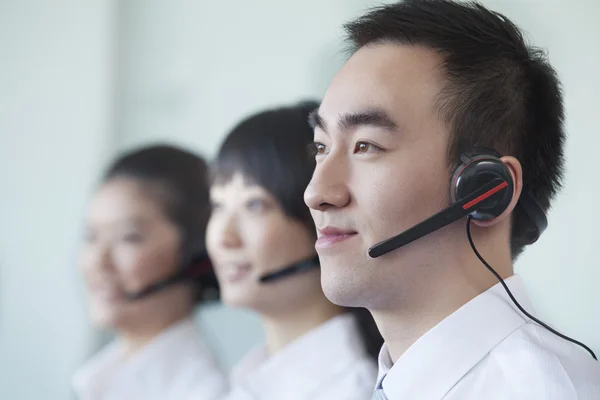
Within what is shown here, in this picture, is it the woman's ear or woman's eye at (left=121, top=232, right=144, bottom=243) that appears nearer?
the woman's ear

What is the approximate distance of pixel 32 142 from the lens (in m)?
2.56

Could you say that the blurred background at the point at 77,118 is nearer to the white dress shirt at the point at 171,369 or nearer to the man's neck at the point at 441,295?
the white dress shirt at the point at 171,369

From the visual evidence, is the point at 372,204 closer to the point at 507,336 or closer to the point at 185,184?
the point at 507,336

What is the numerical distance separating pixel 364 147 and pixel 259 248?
54 cm

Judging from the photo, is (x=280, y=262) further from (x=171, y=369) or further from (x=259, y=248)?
(x=171, y=369)

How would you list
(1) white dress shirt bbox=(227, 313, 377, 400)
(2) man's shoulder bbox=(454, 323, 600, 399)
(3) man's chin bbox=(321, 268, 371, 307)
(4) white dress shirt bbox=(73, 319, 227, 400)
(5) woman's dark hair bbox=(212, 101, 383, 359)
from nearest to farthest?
(2) man's shoulder bbox=(454, 323, 600, 399) < (3) man's chin bbox=(321, 268, 371, 307) < (1) white dress shirt bbox=(227, 313, 377, 400) < (5) woman's dark hair bbox=(212, 101, 383, 359) < (4) white dress shirt bbox=(73, 319, 227, 400)

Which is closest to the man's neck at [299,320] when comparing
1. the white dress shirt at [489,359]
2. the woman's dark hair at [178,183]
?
the woman's dark hair at [178,183]

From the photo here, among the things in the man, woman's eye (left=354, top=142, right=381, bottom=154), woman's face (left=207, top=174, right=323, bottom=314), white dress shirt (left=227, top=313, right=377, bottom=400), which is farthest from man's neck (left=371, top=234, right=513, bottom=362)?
woman's face (left=207, top=174, right=323, bottom=314)

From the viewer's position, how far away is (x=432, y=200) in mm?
934

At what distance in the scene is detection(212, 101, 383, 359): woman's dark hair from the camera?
4.71 ft

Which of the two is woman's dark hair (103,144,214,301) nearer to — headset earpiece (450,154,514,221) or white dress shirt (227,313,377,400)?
white dress shirt (227,313,377,400)

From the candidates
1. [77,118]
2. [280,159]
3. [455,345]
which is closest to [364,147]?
[455,345]

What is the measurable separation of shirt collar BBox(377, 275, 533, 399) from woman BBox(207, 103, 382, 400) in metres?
0.44

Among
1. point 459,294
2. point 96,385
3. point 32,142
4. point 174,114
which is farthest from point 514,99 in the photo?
point 32,142
